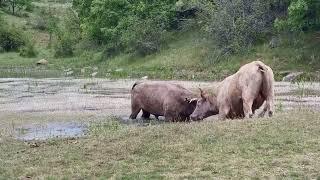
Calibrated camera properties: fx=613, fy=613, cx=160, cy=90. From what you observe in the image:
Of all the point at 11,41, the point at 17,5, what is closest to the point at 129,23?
the point at 11,41

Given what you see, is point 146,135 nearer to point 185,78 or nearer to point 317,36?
point 185,78

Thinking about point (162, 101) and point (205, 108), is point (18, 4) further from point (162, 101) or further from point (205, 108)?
point (205, 108)

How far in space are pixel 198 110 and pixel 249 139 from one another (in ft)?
17.4

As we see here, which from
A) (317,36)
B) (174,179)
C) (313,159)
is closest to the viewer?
(174,179)

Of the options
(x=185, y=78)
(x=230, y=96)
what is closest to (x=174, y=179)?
(x=230, y=96)

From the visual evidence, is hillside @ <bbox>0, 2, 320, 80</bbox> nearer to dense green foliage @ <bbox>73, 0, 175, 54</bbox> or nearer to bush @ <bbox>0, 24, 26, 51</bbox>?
dense green foliage @ <bbox>73, 0, 175, 54</bbox>

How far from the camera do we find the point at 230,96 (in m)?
15.4

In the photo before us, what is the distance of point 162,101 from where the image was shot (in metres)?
17.7

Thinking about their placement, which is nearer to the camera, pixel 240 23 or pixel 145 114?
pixel 145 114

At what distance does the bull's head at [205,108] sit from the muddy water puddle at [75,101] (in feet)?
4.97

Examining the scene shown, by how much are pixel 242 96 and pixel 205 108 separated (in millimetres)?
1656

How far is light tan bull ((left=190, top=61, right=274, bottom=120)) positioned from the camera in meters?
14.8

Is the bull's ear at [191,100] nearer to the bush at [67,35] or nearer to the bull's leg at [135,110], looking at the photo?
the bull's leg at [135,110]

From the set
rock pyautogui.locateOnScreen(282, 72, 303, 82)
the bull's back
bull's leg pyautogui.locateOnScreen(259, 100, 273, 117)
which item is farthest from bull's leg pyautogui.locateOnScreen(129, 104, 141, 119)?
rock pyautogui.locateOnScreen(282, 72, 303, 82)
